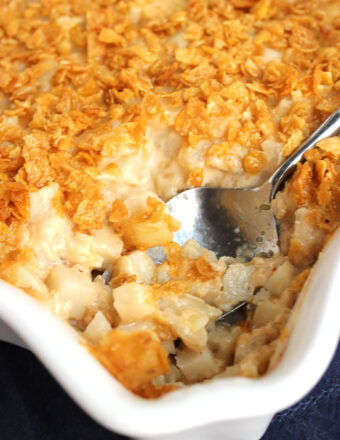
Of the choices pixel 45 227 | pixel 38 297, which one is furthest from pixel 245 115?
pixel 38 297

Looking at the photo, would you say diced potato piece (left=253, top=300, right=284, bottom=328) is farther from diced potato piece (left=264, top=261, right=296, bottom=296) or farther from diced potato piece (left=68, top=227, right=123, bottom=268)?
diced potato piece (left=68, top=227, right=123, bottom=268)

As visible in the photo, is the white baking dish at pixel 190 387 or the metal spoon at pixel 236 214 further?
the metal spoon at pixel 236 214

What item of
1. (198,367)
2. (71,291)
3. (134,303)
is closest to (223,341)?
(198,367)

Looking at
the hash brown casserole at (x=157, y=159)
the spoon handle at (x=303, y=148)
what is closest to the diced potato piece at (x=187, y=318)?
the hash brown casserole at (x=157, y=159)

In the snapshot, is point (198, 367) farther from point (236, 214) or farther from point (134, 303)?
point (236, 214)

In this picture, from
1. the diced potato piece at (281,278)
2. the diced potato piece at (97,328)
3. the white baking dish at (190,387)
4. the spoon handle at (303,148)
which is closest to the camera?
the white baking dish at (190,387)

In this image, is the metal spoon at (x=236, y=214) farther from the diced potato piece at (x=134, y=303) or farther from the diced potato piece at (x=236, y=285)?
the diced potato piece at (x=134, y=303)

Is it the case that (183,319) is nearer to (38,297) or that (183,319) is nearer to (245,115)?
(38,297)
